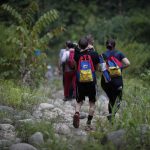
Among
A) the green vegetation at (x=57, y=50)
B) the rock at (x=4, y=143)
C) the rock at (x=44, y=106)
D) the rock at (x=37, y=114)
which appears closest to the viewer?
the rock at (x=4, y=143)

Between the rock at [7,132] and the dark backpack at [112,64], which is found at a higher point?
the dark backpack at [112,64]

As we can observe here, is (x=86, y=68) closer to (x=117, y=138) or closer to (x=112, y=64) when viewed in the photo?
(x=112, y=64)

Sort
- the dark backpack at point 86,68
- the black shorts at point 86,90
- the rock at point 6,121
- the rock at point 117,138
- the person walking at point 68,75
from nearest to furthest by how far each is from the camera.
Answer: the rock at point 117,138 → the rock at point 6,121 → the dark backpack at point 86,68 → the black shorts at point 86,90 → the person walking at point 68,75

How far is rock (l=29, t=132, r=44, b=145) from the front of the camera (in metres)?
8.60

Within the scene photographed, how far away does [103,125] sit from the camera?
924 cm

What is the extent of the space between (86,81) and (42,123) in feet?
5.22

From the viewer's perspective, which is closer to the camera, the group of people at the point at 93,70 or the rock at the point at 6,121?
the rock at the point at 6,121

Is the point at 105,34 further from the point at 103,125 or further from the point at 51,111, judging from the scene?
the point at 103,125

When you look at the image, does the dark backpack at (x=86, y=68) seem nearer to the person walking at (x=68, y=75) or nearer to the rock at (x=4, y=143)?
the rock at (x=4, y=143)

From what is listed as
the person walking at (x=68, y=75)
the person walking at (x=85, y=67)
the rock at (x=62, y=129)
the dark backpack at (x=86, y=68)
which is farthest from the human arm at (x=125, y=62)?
the person walking at (x=68, y=75)

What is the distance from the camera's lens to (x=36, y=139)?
865 cm

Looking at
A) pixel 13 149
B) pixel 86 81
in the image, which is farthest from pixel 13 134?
pixel 86 81

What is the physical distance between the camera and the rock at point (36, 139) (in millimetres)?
8602

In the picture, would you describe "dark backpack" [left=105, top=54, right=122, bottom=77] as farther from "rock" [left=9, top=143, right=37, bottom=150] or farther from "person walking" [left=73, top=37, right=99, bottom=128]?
"rock" [left=9, top=143, right=37, bottom=150]
